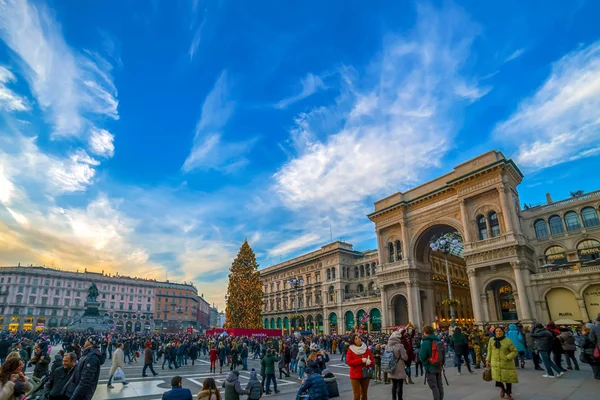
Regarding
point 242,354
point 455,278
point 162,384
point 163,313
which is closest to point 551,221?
point 455,278

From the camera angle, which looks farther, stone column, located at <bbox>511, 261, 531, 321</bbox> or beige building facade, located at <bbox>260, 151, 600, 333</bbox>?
beige building facade, located at <bbox>260, 151, 600, 333</bbox>

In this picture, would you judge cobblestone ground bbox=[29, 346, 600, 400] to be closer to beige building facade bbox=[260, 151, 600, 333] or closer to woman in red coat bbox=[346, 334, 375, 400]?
woman in red coat bbox=[346, 334, 375, 400]

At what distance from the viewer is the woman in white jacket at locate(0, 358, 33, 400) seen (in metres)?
5.24

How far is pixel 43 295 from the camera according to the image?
256ft

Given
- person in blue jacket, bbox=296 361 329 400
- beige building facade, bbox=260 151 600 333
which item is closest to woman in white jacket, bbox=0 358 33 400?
person in blue jacket, bbox=296 361 329 400

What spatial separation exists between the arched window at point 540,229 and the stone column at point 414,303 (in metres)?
13.5

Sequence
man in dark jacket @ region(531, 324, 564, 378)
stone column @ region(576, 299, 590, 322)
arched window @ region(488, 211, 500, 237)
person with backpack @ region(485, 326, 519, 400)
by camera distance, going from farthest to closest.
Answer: arched window @ region(488, 211, 500, 237), stone column @ region(576, 299, 590, 322), man in dark jacket @ region(531, 324, 564, 378), person with backpack @ region(485, 326, 519, 400)

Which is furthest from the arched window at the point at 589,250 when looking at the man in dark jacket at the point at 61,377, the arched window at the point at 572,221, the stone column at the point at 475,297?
the man in dark jacket at the point at 61,377

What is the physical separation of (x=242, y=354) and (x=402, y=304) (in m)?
29.5

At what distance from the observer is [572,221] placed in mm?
32688

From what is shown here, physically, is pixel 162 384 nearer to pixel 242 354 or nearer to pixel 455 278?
pixel 242 354

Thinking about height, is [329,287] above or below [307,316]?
above

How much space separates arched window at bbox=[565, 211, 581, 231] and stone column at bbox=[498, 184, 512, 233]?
20.0 feet

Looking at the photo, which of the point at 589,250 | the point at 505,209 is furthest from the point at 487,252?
the point at 589,250
